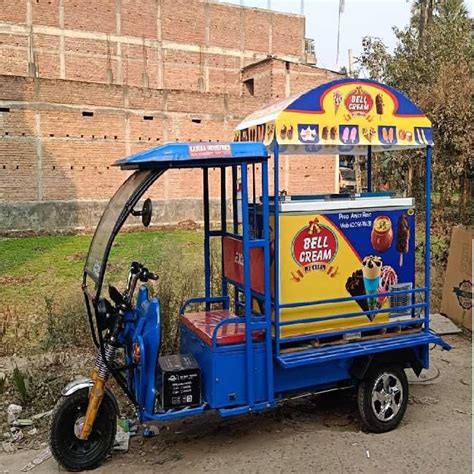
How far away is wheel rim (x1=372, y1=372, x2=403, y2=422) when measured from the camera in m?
4.73

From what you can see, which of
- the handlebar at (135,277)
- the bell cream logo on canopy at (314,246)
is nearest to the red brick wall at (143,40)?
the handlebar at (135,277)

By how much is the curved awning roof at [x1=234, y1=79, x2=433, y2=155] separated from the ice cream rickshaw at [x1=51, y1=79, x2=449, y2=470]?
1 cm

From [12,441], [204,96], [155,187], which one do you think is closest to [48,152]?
[155,187]

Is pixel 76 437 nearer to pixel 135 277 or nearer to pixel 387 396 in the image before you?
pixel 135 277

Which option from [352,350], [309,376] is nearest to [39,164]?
[309,376]

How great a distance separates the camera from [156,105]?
851 inches

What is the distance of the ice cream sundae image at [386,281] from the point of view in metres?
4.89

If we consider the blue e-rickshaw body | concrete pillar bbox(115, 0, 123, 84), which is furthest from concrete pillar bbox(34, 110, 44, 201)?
the blue e-rickshaw body

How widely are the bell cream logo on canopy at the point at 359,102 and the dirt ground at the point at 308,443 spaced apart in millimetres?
2816

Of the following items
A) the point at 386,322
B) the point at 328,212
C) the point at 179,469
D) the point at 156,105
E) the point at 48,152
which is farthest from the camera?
the point at 156,105

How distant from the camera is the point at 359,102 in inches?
182

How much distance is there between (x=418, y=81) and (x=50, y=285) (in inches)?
680

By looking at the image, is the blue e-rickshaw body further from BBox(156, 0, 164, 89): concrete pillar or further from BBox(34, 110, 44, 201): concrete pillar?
BBox(156, 0, 164, 89): concrete pillar

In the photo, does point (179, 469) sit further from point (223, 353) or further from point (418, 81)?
point (418, 81)
